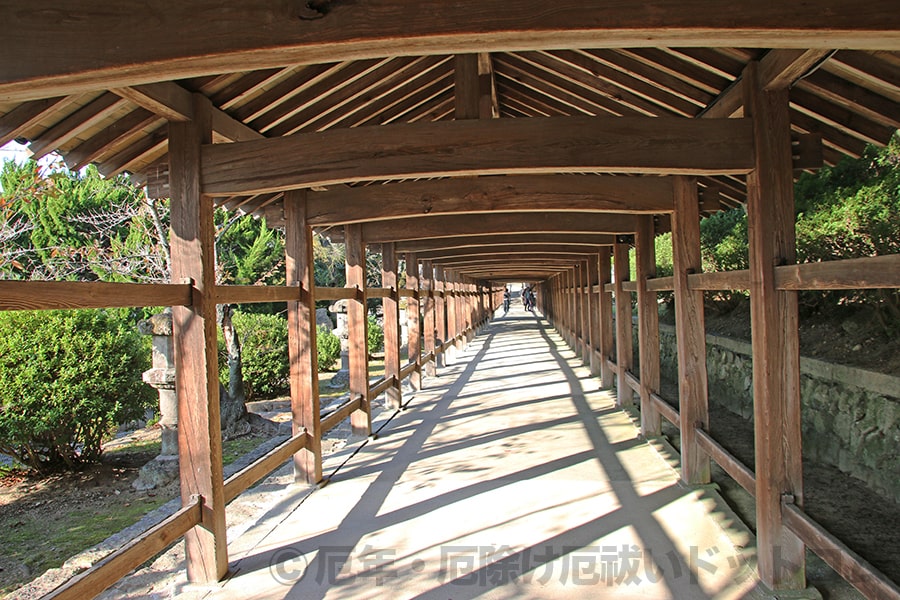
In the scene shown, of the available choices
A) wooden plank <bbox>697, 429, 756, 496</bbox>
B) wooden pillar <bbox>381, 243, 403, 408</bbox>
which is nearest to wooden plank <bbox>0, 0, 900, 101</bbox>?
wooden plank <bbox>697, 429, 756, 496</bbox>

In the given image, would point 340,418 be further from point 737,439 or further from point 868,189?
point 868,189

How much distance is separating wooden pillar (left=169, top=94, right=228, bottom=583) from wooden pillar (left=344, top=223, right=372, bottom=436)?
308cm

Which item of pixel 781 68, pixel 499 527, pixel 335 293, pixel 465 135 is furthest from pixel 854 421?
pixel 335 293

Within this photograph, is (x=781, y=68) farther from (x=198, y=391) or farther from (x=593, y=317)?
(x=593, y=317)

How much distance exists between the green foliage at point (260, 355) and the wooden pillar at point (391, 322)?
422 centimetres

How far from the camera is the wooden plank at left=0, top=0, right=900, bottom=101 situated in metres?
1.58

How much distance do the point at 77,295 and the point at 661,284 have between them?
4.39m

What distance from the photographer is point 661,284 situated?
547cm

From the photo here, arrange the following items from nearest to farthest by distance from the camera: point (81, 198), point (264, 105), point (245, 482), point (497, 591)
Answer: point (497, 591)
point (245, 482)
point (264, 105)
point (81, 198)

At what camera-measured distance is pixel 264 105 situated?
4.08 meters

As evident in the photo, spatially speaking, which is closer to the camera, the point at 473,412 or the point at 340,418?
the point at 340,418

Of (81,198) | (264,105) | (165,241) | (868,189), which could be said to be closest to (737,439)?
(868,189)

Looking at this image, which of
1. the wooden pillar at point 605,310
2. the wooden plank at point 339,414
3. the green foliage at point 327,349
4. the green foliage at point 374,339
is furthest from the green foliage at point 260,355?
the wooden pillar at point 605,310

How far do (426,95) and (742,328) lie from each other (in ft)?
16.5
